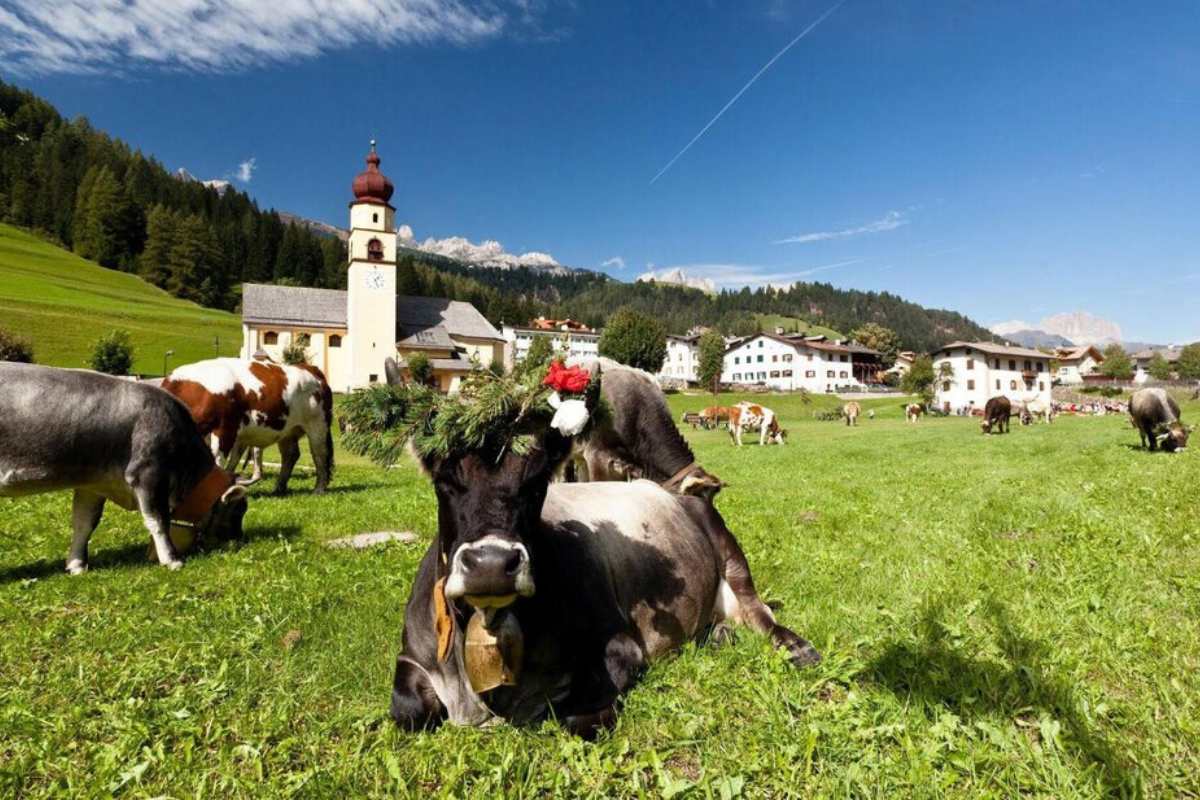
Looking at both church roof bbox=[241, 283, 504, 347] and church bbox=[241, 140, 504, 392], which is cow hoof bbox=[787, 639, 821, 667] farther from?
church roof bbox=[241, 283, 504, 347]

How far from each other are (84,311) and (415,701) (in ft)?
294

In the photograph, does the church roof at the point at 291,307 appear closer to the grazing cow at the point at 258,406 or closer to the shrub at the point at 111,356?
the shrub at the point at 111,356

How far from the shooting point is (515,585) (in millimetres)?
2596

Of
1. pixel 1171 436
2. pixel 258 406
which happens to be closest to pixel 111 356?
pixel 258 406

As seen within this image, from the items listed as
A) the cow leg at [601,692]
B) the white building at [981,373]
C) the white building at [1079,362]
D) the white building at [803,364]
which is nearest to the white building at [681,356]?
the white building at [803,364]

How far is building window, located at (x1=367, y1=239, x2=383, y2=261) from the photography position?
231 ft

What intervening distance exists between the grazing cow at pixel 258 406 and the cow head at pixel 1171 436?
76.0 feet

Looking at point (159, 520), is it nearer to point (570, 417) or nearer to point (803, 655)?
point (570, 417)

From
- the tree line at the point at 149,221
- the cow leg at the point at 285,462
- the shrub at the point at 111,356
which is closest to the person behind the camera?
the cow leg at the point at 285,462

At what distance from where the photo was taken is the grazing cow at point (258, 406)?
10133 mm

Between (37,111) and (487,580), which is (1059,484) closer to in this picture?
(487,580)

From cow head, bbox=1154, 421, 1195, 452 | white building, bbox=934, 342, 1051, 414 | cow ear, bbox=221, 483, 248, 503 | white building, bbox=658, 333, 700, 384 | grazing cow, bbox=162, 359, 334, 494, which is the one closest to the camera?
cow ear, bbox=221, 483, 248, 503

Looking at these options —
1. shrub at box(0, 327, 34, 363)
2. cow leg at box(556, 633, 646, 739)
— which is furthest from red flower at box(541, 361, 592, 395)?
shrub at box(0, 327, 34, 363)

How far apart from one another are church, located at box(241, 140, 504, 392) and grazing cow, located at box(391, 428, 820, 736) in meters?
65.2
